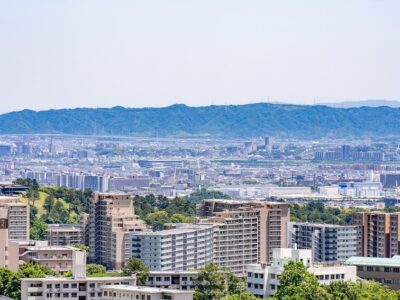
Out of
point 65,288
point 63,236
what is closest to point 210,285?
point 65,288

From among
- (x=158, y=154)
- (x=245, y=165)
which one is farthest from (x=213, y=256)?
(x=158, y=154)

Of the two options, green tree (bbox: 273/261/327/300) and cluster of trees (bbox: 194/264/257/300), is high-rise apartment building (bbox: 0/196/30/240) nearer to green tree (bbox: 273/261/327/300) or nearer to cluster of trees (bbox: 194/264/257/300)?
cluster of trees (bbox: 194/264/257/300)

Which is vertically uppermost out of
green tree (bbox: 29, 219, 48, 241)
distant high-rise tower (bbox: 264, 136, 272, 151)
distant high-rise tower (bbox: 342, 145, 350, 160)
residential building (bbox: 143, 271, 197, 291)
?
distant high-rise tower (bbox: 264, 136, 272, 151)

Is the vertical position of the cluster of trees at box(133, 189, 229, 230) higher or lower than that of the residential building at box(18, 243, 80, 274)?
higher

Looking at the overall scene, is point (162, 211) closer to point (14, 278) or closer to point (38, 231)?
point (38, 231)

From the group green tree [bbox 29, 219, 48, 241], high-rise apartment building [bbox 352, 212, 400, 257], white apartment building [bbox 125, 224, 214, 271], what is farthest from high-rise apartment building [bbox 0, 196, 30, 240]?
high-rise apartment building [bbox 352, 212, 400, 257]

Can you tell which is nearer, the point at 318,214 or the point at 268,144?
the point at 318,214

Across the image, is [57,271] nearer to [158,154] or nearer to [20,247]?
[20,247]

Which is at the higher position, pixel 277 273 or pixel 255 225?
pixel 255 225
